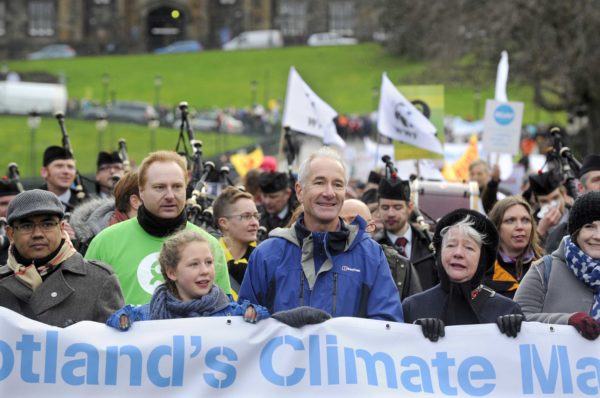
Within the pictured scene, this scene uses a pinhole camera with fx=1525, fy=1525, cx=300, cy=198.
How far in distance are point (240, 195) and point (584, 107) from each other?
25721 mm

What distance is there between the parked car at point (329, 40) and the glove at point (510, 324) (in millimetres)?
80762

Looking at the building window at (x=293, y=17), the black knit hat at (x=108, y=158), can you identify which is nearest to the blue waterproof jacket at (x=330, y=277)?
the black knit hat at (x=108, y=158)

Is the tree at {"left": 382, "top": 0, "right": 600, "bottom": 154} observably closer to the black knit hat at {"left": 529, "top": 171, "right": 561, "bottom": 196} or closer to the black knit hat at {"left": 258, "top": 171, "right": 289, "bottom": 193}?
the black knit hat at {"left": 529, "top": 171, "right": 561, "bottom": 196}

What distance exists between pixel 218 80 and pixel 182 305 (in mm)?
70586

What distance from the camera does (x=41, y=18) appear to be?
93.8m

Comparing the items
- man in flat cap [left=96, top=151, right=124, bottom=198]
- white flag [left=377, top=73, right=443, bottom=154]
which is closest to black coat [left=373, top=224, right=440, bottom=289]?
man in flat cap [left=96, top=151, right=124, bottom=198]

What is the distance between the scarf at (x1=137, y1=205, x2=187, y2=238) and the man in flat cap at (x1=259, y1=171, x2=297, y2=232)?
14.5 feet

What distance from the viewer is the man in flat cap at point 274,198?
1239 centimetres

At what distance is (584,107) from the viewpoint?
34125 mm

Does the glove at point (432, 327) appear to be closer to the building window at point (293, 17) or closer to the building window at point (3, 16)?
the building window at point (293, 17)

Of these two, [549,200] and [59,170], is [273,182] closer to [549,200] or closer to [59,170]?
[59,170]

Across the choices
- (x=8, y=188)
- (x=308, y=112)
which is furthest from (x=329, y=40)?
(x=8, y=188)

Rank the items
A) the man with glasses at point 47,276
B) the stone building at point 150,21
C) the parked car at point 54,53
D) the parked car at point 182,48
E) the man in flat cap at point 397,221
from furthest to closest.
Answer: the stone building at point 150,21 < the parked car at point 182,48 < the parked car at point 54,53 < the man in flat cap at point 397,221 < the man with glasses at point 47,276

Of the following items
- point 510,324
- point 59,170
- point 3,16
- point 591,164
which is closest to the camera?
point 510,324
